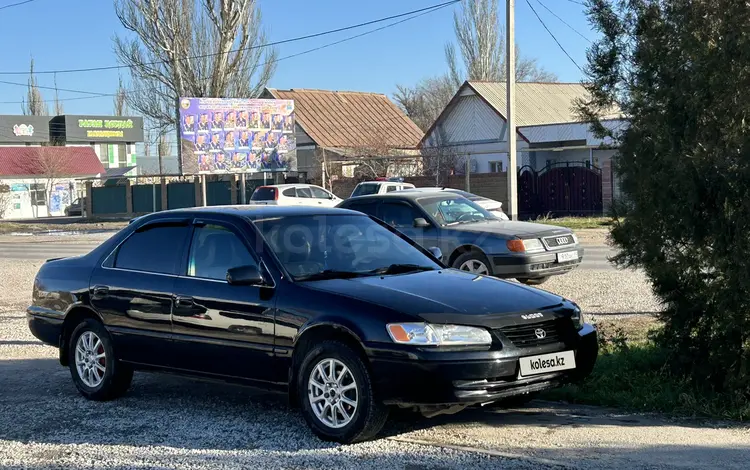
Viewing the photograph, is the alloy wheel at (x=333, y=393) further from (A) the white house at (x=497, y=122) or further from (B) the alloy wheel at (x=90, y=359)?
(A) the white house at (x=497, y=122)

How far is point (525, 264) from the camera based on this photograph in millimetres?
12914

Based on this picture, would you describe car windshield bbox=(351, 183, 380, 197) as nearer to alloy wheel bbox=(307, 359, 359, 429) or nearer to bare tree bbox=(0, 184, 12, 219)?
alloy wheel bbox=(307, 359, 359, 429)

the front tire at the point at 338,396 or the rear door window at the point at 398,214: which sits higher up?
the rear door window at the point at 398,214

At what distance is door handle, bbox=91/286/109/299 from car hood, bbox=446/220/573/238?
22.4ft

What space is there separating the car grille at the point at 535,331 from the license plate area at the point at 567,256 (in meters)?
7.00

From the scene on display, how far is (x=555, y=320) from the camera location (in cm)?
630

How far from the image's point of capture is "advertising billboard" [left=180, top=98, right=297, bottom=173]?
142 ft

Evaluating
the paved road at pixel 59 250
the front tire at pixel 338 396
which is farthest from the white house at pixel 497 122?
the front tire at pixel 338 396

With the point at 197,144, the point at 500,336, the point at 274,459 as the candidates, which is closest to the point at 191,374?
the point at 274,459

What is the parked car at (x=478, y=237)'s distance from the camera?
1301cm

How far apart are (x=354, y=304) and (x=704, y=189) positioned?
2.46m

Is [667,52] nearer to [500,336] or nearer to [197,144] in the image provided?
[500,336]

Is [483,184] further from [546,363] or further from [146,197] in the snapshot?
[546,363]

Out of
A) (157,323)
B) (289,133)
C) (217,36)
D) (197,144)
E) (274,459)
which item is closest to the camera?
(274,459)
